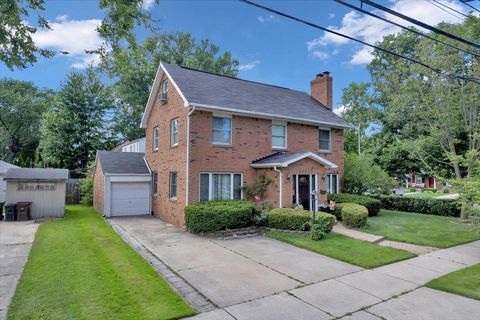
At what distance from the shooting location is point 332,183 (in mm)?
17734

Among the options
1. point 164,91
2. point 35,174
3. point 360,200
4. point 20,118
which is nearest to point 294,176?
point 360,200

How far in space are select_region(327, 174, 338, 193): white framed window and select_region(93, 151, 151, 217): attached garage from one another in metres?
10.6

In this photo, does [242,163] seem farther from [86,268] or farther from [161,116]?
[86,268]

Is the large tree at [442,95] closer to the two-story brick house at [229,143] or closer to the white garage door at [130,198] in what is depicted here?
the two-story brick house at [229,143]

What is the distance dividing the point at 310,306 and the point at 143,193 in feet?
45.2

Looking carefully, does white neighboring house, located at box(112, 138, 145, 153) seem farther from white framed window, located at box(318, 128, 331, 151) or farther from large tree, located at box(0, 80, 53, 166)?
large tree, located at box(0, 80, 53, 166)

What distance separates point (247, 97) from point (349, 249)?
374 inches

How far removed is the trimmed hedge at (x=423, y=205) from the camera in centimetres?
1714

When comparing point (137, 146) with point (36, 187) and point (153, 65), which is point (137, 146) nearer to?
point (36, 187)

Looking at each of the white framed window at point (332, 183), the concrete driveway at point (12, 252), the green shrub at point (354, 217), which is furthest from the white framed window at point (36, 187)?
the white framed window at point (332, 183)

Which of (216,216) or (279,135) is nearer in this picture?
(216,216)

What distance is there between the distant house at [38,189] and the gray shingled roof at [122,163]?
222cm

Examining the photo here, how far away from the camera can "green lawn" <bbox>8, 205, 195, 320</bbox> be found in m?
5.23

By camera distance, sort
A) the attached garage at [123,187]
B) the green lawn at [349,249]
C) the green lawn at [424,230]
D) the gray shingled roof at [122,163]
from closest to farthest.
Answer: the green lawn at [349,249] → the green lawn at [424,230] → the attached garage at [123,187] → the gray shingled roof at [122,163]
